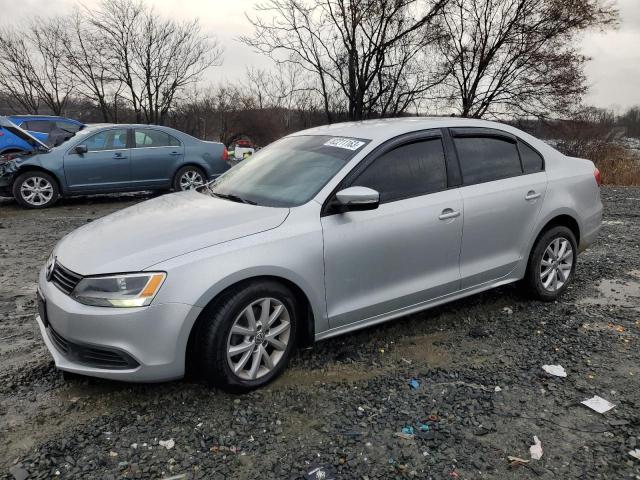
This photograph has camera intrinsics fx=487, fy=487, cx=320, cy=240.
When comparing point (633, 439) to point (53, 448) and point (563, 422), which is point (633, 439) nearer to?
point (563, 422)

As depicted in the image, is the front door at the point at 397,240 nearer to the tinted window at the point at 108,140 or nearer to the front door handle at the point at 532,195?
the front door handle at the point at 532,195

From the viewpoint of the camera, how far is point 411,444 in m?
2.47

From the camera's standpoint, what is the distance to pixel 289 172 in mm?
3539

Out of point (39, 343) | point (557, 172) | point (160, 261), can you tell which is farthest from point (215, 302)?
point (557, 172)

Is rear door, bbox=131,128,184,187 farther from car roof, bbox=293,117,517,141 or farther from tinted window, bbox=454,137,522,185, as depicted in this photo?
tinted window, bbox=454,137,522,185

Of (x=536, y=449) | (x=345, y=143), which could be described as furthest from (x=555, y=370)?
(x=345, y=143)

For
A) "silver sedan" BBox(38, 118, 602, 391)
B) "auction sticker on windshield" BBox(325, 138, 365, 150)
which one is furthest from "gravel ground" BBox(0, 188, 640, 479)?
"auction sticker on windshield" BBox(325, 138, 365, 150)

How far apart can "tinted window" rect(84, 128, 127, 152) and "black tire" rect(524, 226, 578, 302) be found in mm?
7910

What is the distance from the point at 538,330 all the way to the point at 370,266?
63.2 inches

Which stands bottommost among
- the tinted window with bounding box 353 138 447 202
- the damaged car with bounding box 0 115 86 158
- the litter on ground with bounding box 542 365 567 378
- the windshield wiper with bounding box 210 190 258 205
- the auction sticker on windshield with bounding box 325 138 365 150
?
the litter on ground with bounding box 542 365 567 378

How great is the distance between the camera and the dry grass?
15.4m

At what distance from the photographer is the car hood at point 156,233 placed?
2654 millimetres

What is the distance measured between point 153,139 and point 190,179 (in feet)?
3.45

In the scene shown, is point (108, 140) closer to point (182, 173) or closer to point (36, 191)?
point (182, 173)
